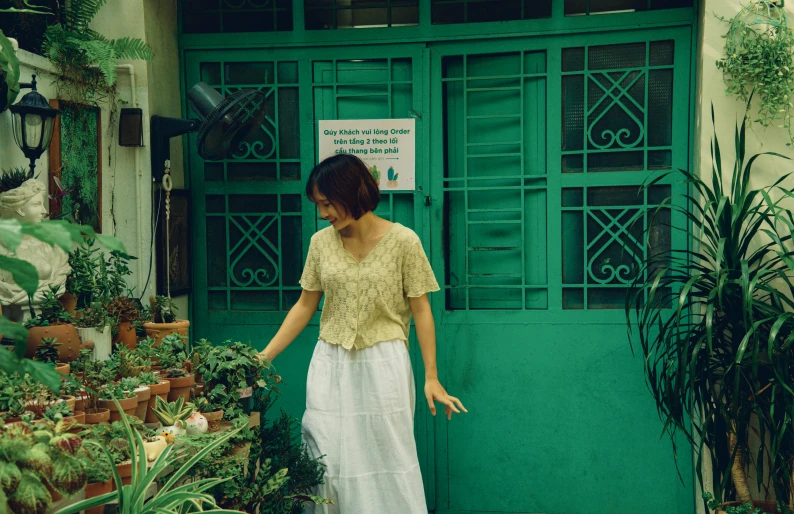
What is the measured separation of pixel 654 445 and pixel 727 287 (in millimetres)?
1163

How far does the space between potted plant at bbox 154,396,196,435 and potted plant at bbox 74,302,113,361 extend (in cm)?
52

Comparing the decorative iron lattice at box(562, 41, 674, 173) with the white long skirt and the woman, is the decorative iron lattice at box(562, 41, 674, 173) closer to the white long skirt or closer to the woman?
the woman

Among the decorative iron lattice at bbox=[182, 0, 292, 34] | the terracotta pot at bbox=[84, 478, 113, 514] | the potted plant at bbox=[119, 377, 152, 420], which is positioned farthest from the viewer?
the decorative iron lattice at bbox=[182, 0, 292, 34]

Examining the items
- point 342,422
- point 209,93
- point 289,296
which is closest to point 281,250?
point 289,296

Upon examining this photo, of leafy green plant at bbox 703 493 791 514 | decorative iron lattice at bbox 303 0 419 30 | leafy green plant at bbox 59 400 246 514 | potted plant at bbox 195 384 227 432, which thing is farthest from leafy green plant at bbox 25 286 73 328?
leafy green plant at bbox 703 493 791 514

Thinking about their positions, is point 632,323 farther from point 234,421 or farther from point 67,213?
point 67,213

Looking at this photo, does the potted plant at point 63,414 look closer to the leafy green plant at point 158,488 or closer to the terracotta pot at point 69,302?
the leafy green plant at point 158,488

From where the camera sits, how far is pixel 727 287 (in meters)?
3.51

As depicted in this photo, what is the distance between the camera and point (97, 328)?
3.36 m

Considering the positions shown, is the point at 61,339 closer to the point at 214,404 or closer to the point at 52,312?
the point at 52,312

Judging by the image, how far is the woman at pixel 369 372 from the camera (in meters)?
3.55

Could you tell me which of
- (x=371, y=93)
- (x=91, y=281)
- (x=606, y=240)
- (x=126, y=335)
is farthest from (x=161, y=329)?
(x=606, y=240)

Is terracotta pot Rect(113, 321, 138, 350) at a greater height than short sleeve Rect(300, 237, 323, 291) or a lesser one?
Answer: lesser

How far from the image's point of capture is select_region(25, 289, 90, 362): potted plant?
3.07 meters
